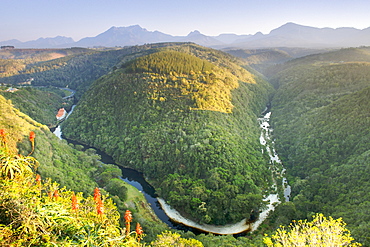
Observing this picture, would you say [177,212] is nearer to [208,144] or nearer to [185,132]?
[208,144]

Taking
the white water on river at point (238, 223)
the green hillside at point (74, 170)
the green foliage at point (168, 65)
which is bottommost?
the white water on river at point (238, 223)

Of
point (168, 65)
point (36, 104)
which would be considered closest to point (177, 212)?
point (168, 65)

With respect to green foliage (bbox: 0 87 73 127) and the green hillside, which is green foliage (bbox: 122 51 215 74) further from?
the green hillside

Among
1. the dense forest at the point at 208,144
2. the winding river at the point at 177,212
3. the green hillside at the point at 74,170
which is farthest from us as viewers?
the winding river at the point at 177,212

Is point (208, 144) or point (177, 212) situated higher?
point (208, 144)

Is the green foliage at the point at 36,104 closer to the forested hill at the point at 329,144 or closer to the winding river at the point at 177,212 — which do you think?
the winding river at the point at 177,212

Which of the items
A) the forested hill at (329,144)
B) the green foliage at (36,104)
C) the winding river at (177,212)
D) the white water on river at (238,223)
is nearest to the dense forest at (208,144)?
the forested hill at (329,144)

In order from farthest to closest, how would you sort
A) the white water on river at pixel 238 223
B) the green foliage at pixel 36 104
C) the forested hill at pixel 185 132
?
the green foliage at pixel 36 104 → the forested hill at pixel 185 132 → the white water on river at pixel 238 223
